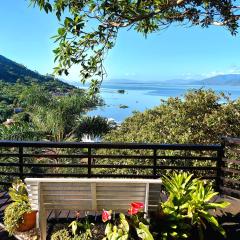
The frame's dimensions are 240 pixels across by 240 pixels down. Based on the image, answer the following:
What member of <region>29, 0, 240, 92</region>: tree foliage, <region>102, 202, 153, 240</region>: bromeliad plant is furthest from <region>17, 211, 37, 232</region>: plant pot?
<region>29, 0, 240, 92</region>: tree foliage

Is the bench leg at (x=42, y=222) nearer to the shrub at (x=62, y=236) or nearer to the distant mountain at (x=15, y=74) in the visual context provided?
the shrub at (x=62, y=236)

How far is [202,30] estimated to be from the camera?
6.70m

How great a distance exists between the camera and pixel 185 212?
388 cm

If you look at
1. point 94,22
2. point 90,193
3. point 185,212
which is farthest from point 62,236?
point 94,22

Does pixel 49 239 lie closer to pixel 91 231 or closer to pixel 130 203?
pixel 91 231

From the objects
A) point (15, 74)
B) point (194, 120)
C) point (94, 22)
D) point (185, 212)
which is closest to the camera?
point (185, 212)

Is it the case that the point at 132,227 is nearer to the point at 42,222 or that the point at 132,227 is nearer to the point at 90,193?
the point at 90,193

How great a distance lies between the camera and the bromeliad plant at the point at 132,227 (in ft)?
10.9

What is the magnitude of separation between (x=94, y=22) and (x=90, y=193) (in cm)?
218

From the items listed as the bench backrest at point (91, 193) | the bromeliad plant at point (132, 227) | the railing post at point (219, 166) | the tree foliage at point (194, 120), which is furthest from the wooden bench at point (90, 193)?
the tree foliage at point (194, 120)

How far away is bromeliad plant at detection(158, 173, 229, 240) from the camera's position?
367 cm

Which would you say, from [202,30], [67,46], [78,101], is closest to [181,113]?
[202,30]

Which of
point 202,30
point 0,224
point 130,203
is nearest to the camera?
point 130,203

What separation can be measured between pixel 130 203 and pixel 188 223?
2.27 ft
